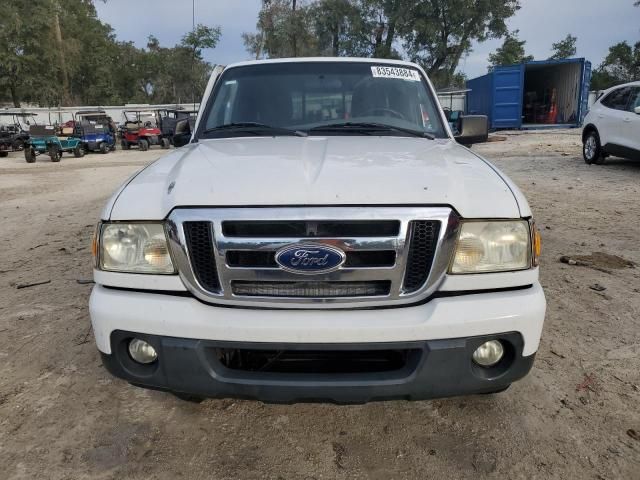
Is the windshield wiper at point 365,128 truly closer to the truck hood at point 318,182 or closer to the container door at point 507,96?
the truck hood at point 318,182

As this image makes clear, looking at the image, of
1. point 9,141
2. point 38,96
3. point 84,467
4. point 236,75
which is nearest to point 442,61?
point 9,141

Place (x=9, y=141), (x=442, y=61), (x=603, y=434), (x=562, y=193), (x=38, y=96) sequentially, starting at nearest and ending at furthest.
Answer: (x=603, y=434) < (x=562, y=193) < (x=9, y=141) < (x=442, y=61) < (x=38, y=96)

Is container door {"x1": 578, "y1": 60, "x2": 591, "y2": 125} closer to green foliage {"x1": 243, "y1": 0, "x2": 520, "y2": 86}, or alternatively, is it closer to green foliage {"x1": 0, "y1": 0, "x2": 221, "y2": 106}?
green foliage {"x1": 243, "y1": 0, "x2": 520, "y2": 86}

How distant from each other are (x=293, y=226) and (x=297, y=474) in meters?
1.06

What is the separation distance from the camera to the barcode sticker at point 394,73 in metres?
3.40

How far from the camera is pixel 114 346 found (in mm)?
1951

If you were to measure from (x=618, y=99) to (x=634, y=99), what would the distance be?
0.61 meters

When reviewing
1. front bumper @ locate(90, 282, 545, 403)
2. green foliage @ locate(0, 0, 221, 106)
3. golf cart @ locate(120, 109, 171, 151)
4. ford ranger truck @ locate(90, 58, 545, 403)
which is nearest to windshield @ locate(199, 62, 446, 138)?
ford ranger truck @ locate(90, 58, 545, 403)

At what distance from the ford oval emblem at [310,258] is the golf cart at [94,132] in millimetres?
23081

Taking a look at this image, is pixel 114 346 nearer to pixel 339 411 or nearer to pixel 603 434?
pixel 339 411

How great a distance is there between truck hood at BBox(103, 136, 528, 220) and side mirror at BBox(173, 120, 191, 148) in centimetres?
115

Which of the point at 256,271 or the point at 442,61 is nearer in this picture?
the point at 256,271

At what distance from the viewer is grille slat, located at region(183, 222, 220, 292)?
6.15 feet

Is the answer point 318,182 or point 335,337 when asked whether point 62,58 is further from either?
point 335,337
